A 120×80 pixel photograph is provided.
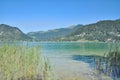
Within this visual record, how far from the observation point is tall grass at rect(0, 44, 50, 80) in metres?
14.0

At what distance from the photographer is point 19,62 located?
595 inches

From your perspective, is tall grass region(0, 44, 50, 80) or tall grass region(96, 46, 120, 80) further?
tall grass region(96, 46, 120, 80)

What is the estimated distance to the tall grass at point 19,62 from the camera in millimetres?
14047

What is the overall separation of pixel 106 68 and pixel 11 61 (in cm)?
1106

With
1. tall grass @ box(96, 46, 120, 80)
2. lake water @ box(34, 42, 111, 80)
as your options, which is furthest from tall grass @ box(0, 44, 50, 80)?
tall grass @ box(96, 46, 120, 80)

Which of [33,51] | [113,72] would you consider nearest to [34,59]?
[33,51]

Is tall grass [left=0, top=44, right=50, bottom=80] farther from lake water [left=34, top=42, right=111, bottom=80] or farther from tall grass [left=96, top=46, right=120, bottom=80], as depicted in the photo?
tall grass [left=96, top=46, right=120, bottom=80]

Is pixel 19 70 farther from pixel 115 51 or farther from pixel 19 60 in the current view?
pixel 115 51

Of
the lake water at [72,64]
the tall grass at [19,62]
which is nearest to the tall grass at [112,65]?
the lake water at [72,64]

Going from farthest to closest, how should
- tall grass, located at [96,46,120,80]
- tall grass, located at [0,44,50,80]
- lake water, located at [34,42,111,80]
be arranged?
tall grass, located at [96,46,120,80] → lake water, located at [34,42,111,80] → tall grass, located at [0,44,50,80]

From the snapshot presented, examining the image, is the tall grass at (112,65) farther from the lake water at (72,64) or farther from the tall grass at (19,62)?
the tall grass at (19,62)

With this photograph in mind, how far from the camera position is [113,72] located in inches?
870

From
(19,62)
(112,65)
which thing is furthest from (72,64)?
(19,62)

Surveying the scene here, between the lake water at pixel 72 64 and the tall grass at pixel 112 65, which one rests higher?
the tall grass at pixel 112 65
